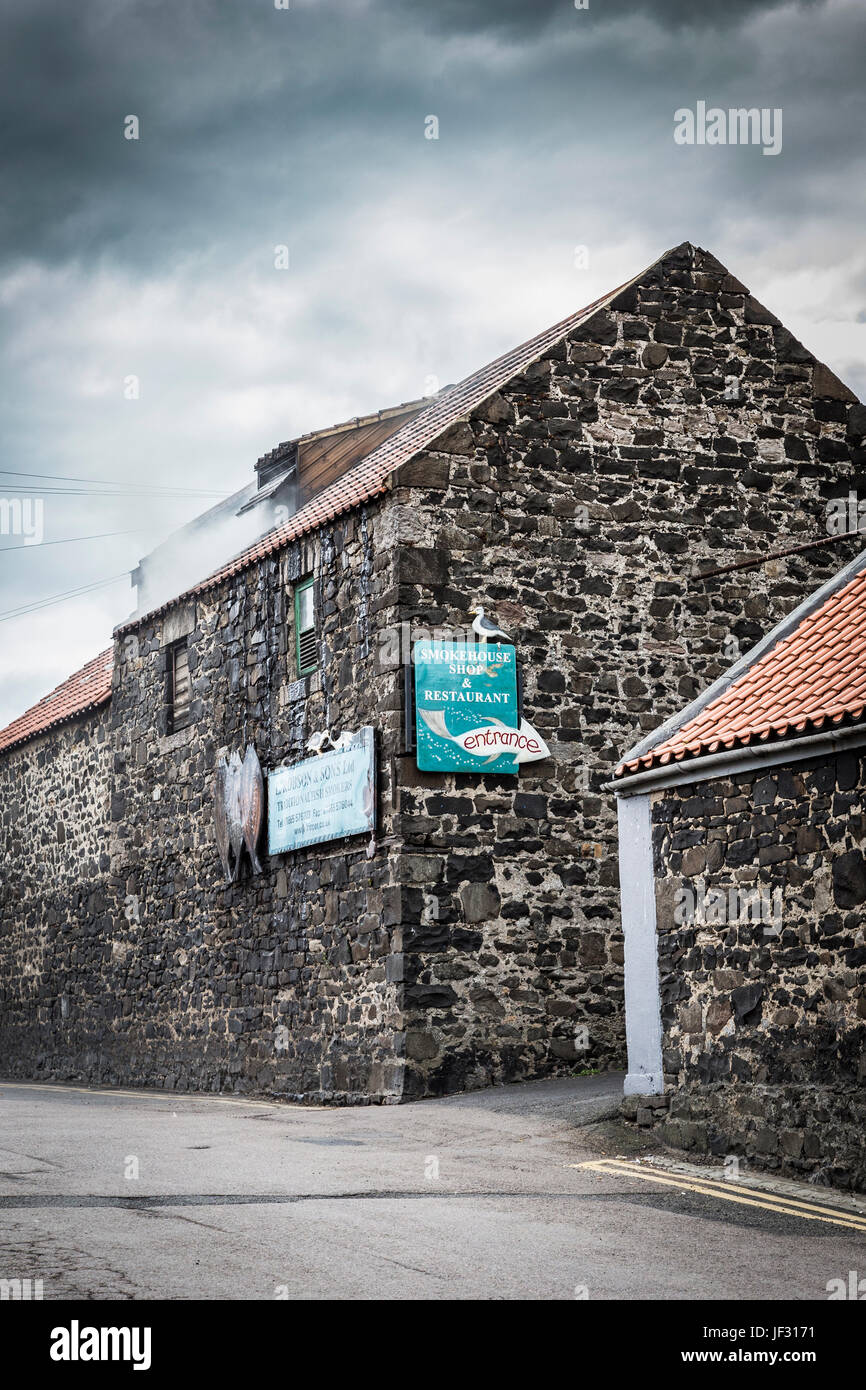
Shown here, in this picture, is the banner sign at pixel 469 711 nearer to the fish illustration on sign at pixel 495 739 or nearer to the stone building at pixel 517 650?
the fish illustration on sign at pixel 495 739

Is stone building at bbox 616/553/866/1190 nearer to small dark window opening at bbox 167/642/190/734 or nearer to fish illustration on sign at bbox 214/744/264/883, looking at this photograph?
fish illustration on sign at bbox 214/744/264/883

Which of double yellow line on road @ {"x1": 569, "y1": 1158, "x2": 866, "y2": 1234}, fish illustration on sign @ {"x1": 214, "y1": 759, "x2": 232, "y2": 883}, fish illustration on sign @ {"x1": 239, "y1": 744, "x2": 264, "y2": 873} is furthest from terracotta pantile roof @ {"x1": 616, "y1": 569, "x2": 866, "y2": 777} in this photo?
fish illustration on sign @ {"x1": 214, "y1": 759, "x2": 232, "y2": 883}

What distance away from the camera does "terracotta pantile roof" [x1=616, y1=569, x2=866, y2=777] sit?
34.1 ft

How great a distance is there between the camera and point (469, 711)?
1519cm

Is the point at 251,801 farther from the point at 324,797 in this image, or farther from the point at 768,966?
the point at 768,966

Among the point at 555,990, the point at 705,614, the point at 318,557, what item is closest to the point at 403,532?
the point at 318,557

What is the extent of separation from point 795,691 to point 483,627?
15.2ft

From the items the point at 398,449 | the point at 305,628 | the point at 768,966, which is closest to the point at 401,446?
the point at 398,449

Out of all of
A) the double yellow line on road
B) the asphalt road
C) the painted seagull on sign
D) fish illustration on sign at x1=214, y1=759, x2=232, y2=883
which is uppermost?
the painted seagull on sign

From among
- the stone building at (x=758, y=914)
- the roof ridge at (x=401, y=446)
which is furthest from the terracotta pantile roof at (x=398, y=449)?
the stone building at (x=758, y=914)

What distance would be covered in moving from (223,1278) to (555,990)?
9.08m

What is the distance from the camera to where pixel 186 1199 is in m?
8.62

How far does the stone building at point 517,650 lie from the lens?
1493cm
